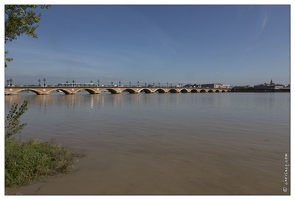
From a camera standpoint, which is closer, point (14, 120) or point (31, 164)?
point (31, 164)

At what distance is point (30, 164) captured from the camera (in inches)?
220

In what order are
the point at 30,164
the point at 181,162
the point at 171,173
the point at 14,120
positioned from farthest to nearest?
the point at 14,120, the point at 181,162, the point at 171,173, the point at 30,164

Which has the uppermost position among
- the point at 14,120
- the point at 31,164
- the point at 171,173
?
the point at 14,120

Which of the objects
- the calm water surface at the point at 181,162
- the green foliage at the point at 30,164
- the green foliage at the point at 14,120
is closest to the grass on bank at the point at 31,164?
the green foliage at the point at 30,164

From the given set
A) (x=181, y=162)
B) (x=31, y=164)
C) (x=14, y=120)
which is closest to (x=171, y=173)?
(x=181, y=162)

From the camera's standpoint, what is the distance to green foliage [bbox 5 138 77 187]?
5.18 m

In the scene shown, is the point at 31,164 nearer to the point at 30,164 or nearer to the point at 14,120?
the point at 30,164

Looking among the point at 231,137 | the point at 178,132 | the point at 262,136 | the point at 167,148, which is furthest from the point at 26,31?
the point at 262,136

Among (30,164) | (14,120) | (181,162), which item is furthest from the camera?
(14,120)

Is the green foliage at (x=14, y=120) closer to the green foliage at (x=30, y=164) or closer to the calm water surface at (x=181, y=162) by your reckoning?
the green foliage at (x=30, y=164)

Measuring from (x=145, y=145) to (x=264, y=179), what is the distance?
4.75 meters

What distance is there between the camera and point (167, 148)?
8.59 m

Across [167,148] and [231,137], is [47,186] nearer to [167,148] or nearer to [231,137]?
[167,148]

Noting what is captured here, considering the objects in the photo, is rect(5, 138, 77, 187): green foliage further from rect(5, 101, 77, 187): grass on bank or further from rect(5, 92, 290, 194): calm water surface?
rect(5, 92, 290, 194): calm water surface
